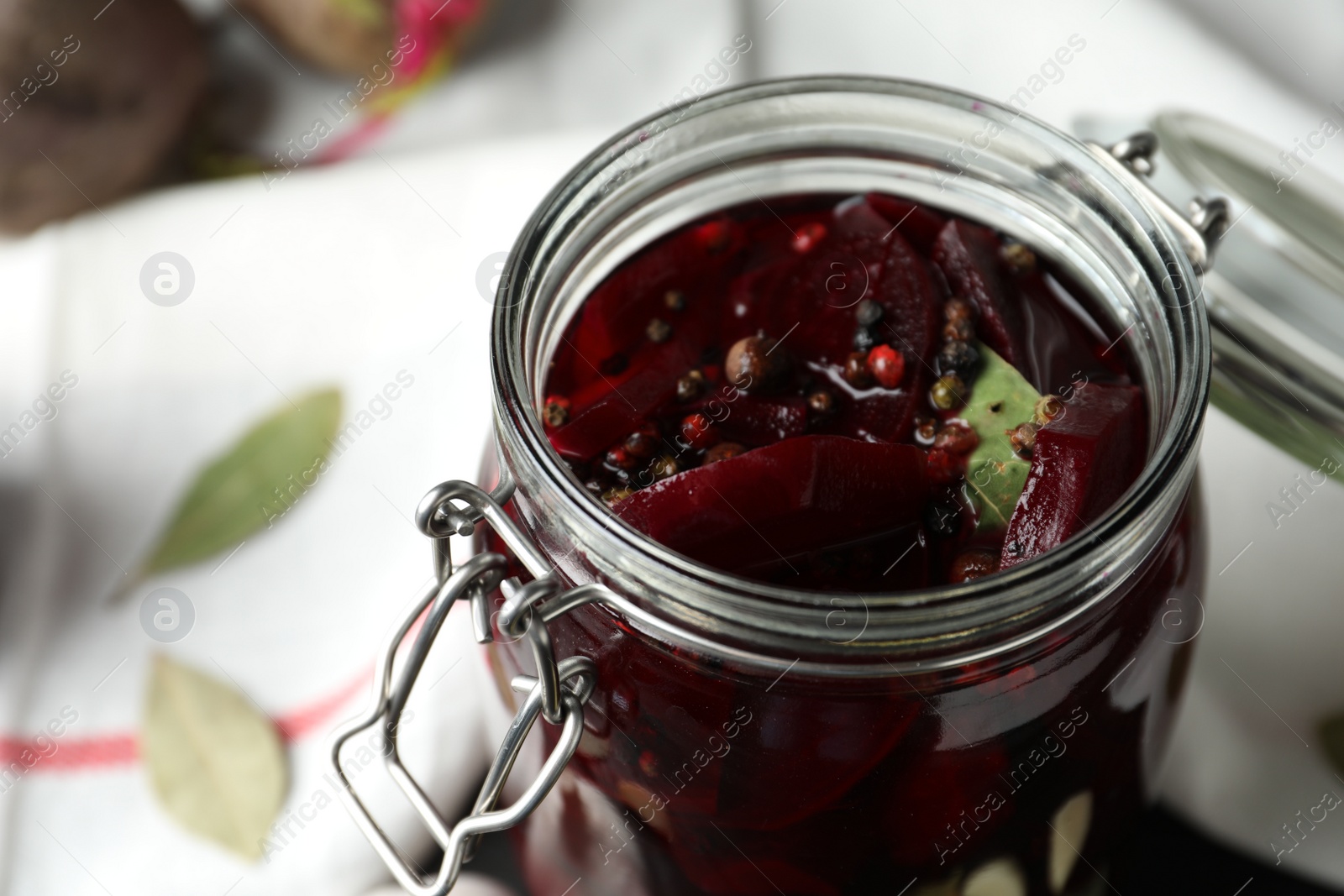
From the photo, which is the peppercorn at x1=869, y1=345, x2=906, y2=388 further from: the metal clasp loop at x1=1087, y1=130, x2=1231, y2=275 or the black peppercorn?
the metal clasp loop at x1=1087, y1=130, x2=1231, y2=275

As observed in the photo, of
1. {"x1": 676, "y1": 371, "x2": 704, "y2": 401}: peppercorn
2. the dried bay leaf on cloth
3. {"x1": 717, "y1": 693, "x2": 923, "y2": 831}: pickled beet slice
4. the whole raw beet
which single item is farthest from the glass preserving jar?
the whole raw beet

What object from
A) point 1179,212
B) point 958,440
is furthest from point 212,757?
point 1179,212

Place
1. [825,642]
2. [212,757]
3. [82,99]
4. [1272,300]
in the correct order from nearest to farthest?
[825,642], [1272,300], [212,757], [82,99]

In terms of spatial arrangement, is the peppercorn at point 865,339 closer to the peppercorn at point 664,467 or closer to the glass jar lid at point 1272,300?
the peppercorn at point 664,467

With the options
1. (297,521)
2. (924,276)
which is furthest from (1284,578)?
(297,521)

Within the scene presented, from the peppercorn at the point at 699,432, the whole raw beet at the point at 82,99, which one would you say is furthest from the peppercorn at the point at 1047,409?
the whole raw beet at the point at 82,99

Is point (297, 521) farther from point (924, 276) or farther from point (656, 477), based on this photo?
point (924, 276)

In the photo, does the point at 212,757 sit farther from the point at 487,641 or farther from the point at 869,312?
the point at 869,312
